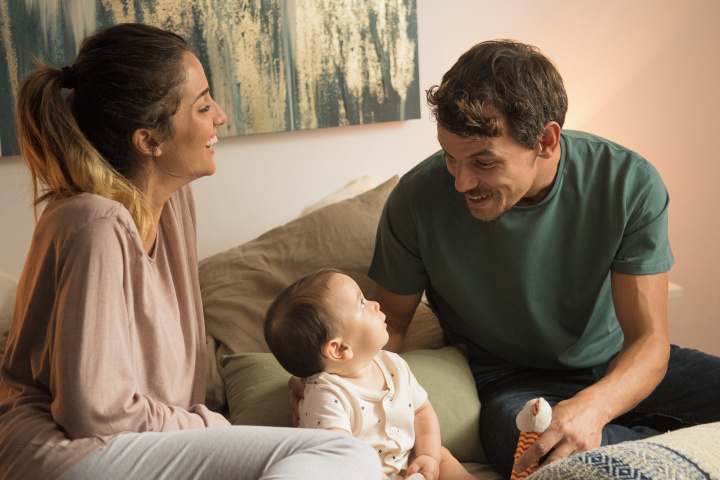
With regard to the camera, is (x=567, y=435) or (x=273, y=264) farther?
(x=273, y=264)

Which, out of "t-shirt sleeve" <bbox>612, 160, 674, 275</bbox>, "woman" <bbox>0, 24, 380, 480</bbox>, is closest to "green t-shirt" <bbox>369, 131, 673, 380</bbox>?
"t-shirt sleeve" <bbox>612, 160, 674, 275</bbox>

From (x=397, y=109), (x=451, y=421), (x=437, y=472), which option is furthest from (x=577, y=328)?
(x=397, y=109)

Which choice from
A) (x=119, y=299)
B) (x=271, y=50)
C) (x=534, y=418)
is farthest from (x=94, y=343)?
(x=271, y=50)

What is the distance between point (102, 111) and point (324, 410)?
741mm

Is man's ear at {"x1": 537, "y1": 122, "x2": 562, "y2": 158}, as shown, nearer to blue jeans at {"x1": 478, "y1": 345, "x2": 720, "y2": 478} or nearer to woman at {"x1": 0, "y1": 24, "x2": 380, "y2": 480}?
blue jeans at {"x1": 478, "y1": 345, "x2": 720, "y2": 478}

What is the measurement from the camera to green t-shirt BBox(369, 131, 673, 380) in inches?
63.5

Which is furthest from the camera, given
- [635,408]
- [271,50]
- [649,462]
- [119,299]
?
[271,50]

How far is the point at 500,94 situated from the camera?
1.49 m

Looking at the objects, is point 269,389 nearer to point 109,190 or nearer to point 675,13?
point 109,190

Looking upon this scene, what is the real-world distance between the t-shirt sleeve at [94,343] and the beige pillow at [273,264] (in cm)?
65

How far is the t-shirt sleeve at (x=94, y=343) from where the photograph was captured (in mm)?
1139

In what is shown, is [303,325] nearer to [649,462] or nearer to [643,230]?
[649,462]

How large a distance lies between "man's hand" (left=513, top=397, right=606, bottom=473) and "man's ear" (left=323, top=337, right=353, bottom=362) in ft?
1.26

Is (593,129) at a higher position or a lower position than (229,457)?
higher
